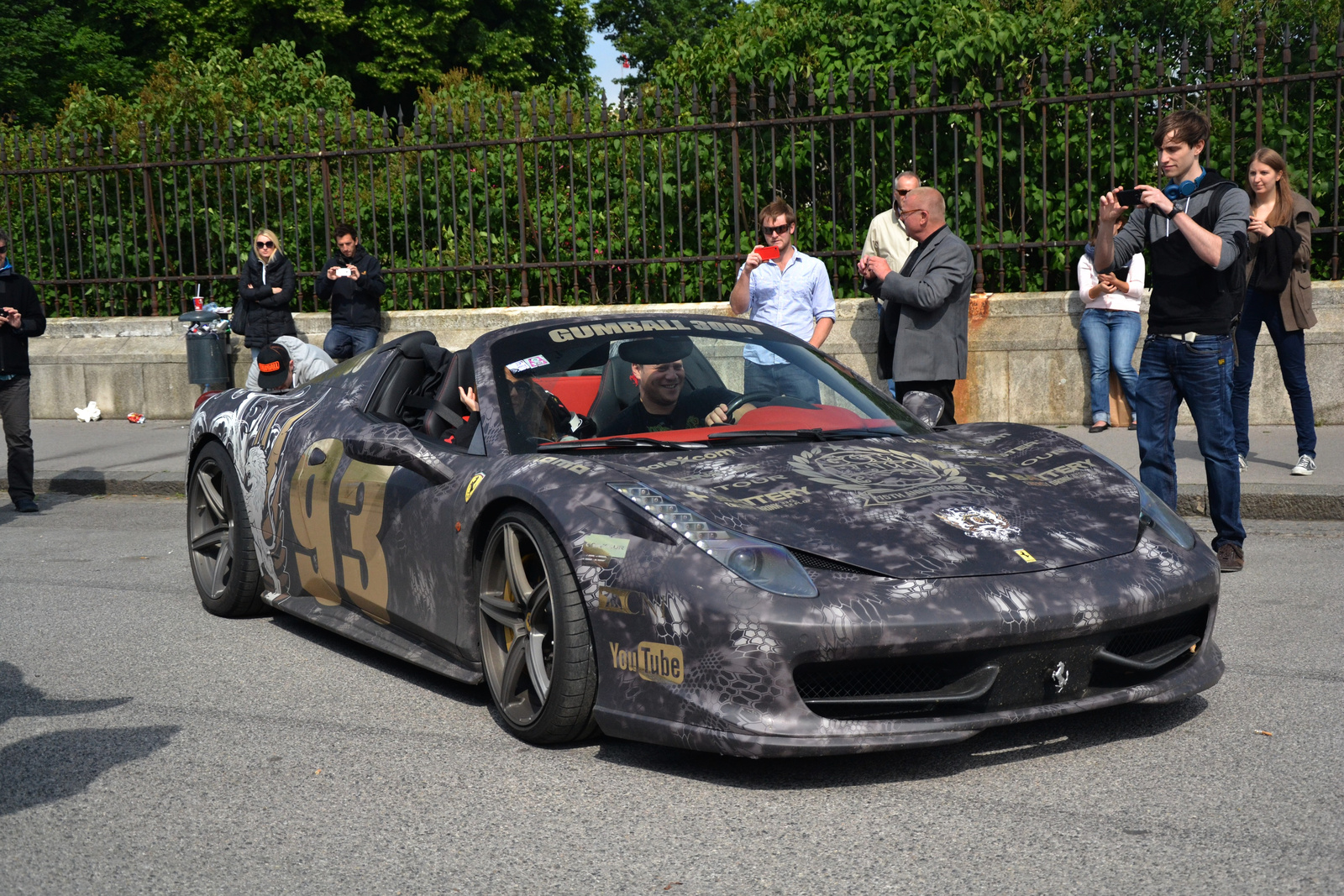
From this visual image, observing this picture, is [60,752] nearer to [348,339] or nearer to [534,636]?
[534,636]

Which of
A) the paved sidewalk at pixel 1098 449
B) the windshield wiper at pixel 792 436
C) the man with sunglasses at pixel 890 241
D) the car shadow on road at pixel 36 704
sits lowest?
the car shadow on road at pixel 36 704

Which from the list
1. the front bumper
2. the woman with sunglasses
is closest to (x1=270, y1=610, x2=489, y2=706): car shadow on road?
the front bumper

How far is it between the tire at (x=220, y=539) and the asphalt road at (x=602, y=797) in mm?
760

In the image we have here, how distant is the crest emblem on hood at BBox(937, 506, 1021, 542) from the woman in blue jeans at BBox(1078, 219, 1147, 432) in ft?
23.5

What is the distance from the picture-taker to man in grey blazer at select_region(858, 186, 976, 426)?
7.59 m

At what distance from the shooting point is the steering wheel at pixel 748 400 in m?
4.82

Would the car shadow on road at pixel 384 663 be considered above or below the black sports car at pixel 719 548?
below

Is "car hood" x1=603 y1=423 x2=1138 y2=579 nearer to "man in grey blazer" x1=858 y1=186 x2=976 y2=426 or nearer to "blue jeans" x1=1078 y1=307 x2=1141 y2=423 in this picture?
"man in grey blazer" x1=858 y1=186 x2=976 y2=426

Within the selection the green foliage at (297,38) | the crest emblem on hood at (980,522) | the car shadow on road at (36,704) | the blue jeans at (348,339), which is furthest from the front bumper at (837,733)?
the green foliage at (297,38)

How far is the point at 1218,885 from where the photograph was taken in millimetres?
2918

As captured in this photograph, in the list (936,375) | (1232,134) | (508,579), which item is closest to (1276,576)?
(936,375)

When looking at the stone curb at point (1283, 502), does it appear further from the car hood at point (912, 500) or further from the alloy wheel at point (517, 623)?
the alloy wheel at point (517, 623)

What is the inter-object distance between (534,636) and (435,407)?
4.13ft

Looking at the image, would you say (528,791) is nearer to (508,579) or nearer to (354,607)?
(508,579)
